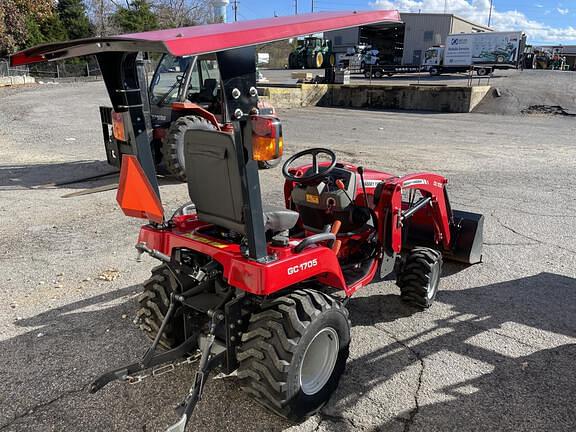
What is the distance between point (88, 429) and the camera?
2711 millimetres

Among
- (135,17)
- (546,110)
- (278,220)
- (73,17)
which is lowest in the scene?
(546,110)

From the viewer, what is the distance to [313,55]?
142 feet

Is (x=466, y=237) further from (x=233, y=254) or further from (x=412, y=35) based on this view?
(x=412, y=35)

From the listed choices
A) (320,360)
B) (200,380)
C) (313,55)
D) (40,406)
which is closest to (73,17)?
(313,55)

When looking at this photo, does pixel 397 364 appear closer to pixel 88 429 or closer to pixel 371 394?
pixel 371 394

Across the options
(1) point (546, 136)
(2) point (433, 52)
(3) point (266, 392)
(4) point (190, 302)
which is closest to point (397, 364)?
(3) point (266, 392)

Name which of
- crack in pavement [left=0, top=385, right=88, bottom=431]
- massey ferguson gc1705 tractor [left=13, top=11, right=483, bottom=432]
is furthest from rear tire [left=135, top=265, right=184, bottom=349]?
crack in pavement [left=0, top=385, right=88, bottom=431]

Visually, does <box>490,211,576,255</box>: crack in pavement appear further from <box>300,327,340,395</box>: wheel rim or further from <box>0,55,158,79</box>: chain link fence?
<box>0,55,158,79</box>: chain link fence

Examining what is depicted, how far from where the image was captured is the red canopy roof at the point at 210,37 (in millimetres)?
1827

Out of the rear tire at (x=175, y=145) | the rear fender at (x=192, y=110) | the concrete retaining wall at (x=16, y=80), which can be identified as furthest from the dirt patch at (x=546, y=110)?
the concrete retaining wall at (x=16, y=80)

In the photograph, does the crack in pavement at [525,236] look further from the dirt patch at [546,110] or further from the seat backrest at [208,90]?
the dirt patch at [546,110]

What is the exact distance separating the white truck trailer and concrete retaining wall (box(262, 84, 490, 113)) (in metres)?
13.0

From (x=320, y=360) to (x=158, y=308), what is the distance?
1126 mm

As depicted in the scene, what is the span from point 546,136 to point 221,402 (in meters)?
14.4
